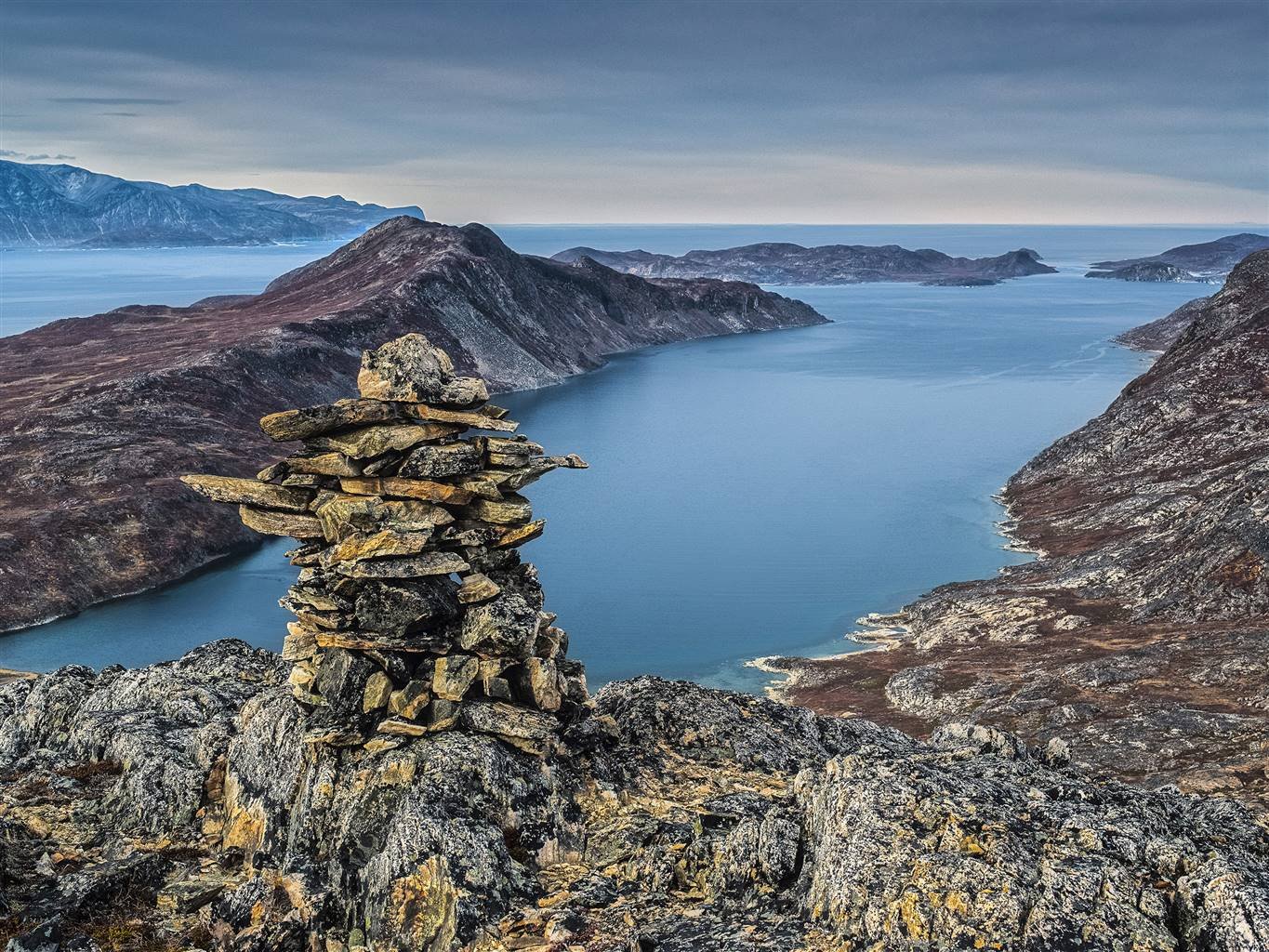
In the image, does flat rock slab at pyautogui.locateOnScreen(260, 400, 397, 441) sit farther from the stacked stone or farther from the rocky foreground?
the rocky foreground

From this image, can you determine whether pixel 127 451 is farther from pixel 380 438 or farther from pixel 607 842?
pixel 607 842

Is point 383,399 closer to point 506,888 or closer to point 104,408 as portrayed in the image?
point 506,888

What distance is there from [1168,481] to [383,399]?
99644 millimetres

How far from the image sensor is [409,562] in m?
26.8

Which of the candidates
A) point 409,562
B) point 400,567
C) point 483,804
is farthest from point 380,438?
point 483,804

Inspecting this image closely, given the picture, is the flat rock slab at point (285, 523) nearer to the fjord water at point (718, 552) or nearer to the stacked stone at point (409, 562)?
the stacked stone at point (409, 562)

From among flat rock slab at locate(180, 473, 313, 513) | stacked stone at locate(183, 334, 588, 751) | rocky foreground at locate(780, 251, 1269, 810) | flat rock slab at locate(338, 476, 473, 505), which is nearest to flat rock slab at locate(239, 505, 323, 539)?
stacked stone at locate(183, 334, 588, 751)

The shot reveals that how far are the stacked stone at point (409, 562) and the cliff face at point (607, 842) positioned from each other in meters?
1.04

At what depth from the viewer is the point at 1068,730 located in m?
55.6

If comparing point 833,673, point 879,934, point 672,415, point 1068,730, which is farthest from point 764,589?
point 672,415

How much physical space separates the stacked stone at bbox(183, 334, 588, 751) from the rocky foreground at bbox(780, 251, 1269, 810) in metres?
32.3

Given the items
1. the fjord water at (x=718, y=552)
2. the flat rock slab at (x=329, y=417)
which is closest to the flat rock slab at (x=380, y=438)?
the flat rock slab at (x=329, y=417)

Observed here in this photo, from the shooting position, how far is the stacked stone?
26.6 metres

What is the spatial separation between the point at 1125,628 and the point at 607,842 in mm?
61522
